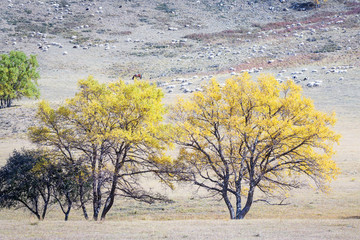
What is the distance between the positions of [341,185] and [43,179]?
20932 millimetres

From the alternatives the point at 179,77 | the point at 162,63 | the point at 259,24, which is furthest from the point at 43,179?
the point at 259,24

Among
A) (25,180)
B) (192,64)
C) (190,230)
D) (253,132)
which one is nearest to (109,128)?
(25,180)

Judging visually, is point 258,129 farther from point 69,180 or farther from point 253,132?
point 69,180

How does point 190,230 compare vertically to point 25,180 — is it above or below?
below

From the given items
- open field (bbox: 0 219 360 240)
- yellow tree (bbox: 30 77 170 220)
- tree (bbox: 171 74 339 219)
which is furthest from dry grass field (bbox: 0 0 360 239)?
yellow tree (bbox: 30 77 170 220)

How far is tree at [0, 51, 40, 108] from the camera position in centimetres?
6034

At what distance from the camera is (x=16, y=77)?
61531mm

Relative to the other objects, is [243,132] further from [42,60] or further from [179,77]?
[42,60]

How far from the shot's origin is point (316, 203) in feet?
88.9

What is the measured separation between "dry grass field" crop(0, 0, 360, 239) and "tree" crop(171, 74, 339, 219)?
219 centimetres

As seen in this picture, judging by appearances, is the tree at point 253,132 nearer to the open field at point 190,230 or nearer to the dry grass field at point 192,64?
the dry grass field at point 192,64

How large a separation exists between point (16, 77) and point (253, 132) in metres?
49.2

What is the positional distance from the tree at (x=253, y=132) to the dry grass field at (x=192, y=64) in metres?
2.19

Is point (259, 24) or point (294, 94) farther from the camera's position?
point (259, 24)
